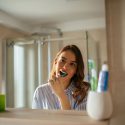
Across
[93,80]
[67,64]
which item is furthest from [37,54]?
[93,80]

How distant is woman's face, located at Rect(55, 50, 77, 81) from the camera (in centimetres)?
85

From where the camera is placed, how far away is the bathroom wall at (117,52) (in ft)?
2.41

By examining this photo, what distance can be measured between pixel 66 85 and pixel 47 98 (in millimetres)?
100

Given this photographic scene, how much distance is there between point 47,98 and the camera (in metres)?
0.87

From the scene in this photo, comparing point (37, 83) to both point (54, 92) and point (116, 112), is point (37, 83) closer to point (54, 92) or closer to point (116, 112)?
point (54, 92)

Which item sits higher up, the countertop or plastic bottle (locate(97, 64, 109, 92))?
plastic bottle (locate(97, 64, 109, 92))

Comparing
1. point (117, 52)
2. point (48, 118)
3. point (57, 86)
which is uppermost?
point (117, 52)

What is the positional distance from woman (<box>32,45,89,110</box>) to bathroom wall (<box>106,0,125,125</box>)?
0.13 metres

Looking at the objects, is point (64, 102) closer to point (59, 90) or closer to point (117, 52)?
point (59, 90)

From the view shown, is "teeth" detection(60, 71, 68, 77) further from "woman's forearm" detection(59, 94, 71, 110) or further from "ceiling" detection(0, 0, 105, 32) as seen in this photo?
"ceiling" detection(0, 0, 105, 32)

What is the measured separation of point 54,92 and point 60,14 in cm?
34

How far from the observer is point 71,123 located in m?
0.68

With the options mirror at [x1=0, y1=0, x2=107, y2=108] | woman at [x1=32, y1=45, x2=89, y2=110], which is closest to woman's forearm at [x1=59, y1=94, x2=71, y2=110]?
woman at [x1=32, y1=45, x2=89, y2=110]

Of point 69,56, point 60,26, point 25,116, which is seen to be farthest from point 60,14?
point 25,116
